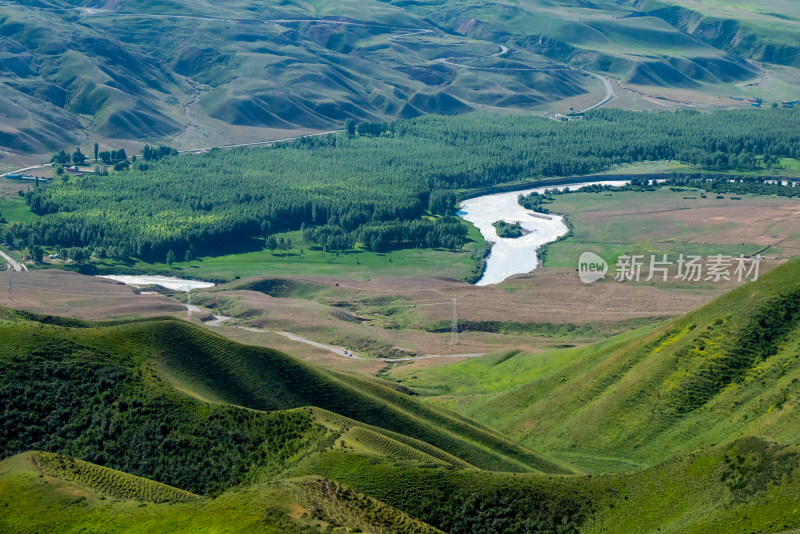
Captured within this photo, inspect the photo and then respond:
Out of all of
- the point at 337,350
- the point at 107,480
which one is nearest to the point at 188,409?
the point at 107,480

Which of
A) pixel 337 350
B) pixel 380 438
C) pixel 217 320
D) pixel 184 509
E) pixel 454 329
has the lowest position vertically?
pixel 337 350

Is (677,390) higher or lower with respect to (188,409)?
lower

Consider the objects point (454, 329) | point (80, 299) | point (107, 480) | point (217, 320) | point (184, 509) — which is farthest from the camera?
point (80, 299)

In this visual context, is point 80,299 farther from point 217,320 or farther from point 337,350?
point 337,350

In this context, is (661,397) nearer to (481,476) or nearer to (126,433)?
(481,476)

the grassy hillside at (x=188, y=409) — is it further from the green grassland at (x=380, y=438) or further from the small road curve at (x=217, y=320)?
the small road curve at (x=217, y=320)

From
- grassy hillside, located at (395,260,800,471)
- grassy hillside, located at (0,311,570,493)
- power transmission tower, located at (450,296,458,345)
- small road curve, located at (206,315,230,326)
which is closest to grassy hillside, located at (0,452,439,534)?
grassy hillside, located at (0,311,570,493)

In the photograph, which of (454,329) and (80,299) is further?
(80,299)

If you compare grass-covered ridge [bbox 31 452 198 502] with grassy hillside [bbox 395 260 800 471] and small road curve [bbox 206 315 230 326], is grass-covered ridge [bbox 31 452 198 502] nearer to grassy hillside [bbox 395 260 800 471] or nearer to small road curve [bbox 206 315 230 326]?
grassy hillside [bbox 395 260 800 471]

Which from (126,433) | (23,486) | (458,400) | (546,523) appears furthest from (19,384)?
(458,400)
